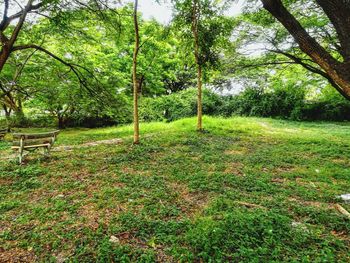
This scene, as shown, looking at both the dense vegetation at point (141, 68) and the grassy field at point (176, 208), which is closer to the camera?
the grassy field at point (176, 208)

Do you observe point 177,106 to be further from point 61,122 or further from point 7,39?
point 7,39

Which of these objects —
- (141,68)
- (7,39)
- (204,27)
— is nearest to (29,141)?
(7,39)

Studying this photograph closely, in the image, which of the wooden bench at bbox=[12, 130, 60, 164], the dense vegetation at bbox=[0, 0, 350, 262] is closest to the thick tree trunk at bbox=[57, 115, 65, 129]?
the dense vegetation at bbox=[0, 0, 350, 262]

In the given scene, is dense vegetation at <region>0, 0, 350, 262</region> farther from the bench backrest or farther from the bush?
the bush

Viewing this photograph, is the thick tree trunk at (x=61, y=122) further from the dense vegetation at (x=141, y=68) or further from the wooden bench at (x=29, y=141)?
the wooden bench at (x=29, y=141)

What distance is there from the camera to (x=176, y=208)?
359cm

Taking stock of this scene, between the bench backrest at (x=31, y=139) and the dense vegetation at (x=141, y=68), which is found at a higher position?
the dense vegetation at (x=141, y=68)

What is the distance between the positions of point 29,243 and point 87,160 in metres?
3.86

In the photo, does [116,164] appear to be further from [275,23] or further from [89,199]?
[275,23]

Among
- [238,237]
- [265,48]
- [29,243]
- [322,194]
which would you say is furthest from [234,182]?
[265,48]

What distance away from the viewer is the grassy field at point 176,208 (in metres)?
2.57

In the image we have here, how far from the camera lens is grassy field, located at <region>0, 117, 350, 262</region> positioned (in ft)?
8.45

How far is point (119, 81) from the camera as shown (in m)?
10.8

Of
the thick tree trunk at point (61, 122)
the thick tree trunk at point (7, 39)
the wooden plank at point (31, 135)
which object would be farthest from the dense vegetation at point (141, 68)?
the wooden plank at point (31, 135)
